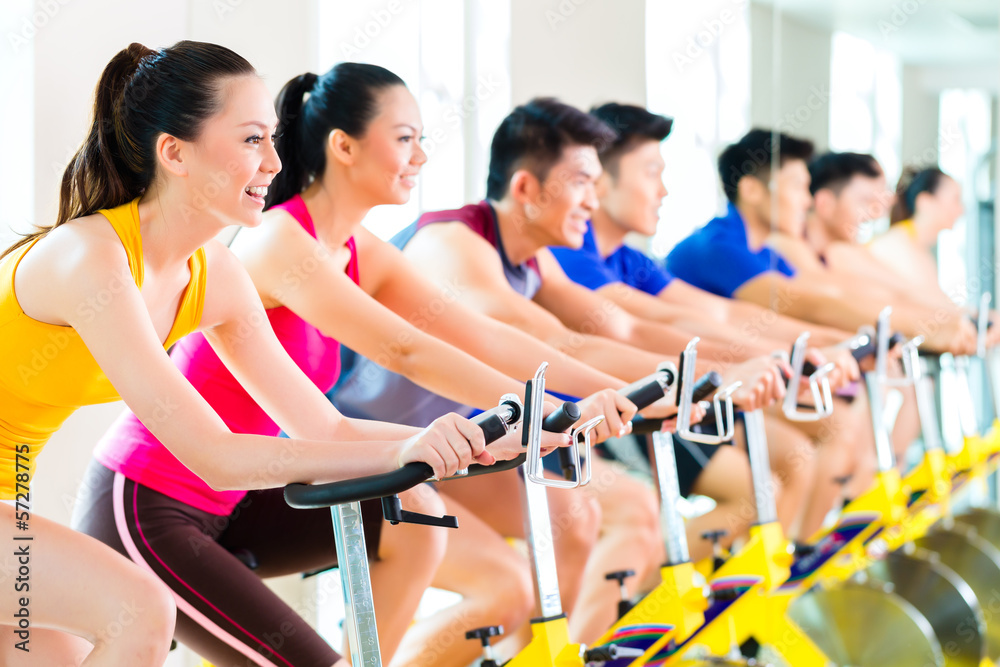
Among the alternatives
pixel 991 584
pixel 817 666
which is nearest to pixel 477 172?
pixel 817 666

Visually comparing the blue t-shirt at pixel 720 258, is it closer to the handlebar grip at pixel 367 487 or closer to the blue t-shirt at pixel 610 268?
the blue t-shirt at pixel 610 268

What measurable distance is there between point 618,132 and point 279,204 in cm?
119

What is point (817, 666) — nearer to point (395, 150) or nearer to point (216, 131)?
point (395, 150)

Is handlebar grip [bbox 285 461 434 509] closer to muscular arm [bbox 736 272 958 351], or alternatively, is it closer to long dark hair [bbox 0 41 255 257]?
long dark hair [bbox 0 41 255 257]

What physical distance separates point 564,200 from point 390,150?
638mm

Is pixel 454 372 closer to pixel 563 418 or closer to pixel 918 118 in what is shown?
pixel 563 418

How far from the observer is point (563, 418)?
156 cm

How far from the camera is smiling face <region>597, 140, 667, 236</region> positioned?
295cm

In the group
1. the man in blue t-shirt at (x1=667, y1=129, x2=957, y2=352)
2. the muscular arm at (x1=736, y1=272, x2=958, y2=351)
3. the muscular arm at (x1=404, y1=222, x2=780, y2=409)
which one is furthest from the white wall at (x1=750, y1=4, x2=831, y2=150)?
the muscular arm at (x1=404, y1=222, x2=780, y2=409)

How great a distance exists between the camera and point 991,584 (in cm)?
379

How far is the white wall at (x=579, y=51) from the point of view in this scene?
8.45 feet

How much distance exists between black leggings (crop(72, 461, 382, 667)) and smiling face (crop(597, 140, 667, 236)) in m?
1.49

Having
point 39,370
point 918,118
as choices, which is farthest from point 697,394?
point 918,118

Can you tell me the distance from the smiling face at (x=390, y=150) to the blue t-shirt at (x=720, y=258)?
1.48m
